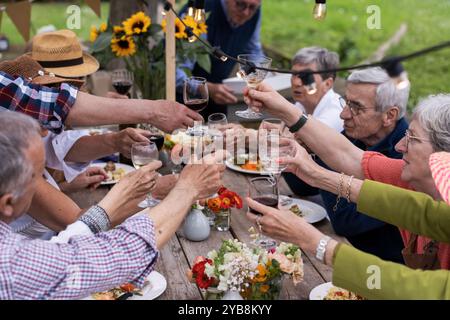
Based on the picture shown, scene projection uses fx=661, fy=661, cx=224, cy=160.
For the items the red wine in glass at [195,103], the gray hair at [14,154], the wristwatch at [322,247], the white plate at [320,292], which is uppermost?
the gray hair at [14,154]

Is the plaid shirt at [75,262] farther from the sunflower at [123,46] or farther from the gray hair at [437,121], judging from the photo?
the sunflower at [123,46]

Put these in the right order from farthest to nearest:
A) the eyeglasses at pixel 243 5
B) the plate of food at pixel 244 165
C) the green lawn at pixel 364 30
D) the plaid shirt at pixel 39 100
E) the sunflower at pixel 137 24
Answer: the green lawn at pixel 364 30 < the eyeglasses at pixel 243 5 < the sunflower at pixel 137 24 < the plate of food at pixel 244 165 < the plaid shirt at pixel 39 100

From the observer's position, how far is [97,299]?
2.40 m

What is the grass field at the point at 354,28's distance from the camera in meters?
9.88

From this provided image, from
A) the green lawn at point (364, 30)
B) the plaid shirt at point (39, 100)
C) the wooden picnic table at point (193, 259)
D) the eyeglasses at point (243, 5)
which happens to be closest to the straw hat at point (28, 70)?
the plaid shirt at point (39, 100)

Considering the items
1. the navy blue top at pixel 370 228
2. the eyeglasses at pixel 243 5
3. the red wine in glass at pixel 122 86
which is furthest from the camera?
the eyeglasses at pixel 243 5

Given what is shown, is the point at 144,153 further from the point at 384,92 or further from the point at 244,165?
the point at 384,92

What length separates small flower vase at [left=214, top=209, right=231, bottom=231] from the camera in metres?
3.15

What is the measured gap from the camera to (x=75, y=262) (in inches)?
76.6

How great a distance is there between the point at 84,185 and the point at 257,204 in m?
1.51

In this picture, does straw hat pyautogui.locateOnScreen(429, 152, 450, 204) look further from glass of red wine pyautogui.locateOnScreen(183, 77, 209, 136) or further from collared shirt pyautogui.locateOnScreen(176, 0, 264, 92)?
collared shirt pyautogui.locateOnScreen(176, 0, 264, 92)

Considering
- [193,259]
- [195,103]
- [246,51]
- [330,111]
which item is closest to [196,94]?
[195,103]

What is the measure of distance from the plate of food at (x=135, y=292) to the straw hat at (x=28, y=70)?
1.28 metres

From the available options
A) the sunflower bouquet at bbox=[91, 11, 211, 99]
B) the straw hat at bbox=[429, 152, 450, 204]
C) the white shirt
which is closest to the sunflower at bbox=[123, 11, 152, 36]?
the sunflower bouquet at bbox=[91, 11, 211, 99]
